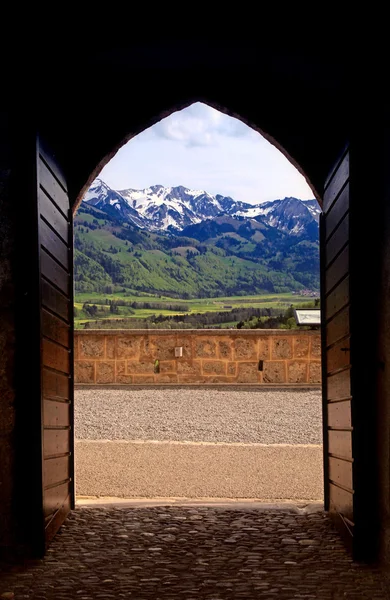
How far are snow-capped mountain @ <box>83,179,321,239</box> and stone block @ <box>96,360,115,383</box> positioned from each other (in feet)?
126

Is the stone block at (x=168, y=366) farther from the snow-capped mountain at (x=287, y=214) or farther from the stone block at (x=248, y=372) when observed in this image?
the snow-capped mountain at (x=287, y=214)

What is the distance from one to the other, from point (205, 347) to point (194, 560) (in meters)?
6.98

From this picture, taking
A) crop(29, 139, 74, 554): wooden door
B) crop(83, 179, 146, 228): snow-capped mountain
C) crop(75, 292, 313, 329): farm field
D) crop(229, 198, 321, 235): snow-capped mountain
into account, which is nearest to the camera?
crop(29, 139, 74, 554): wooden door

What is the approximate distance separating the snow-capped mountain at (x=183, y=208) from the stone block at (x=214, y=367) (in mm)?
38237

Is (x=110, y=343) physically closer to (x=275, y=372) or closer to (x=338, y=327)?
(x=275, y=372)

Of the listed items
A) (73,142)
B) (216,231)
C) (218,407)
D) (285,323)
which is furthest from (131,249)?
(73,142)

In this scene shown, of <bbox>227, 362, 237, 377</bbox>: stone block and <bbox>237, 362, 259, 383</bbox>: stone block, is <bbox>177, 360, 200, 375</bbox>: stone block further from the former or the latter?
<bbox>237, 362, 259, 383</bbox>: stone block

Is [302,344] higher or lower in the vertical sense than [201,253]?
lower

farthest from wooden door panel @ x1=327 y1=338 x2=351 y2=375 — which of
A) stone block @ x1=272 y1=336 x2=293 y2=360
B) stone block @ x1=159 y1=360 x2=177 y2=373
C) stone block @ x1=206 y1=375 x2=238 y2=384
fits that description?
stone block @ x1=159 y1=360 x2=177 y2=373

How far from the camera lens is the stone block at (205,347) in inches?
403

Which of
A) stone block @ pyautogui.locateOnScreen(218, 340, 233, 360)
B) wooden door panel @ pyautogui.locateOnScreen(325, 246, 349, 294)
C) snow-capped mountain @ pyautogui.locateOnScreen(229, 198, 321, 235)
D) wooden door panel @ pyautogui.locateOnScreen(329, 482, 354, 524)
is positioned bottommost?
wooden door panel @ pyautogui.locateOnScreen(329, 482, 354, 524)

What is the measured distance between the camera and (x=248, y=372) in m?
10.3

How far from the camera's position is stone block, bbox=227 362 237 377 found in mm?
10289

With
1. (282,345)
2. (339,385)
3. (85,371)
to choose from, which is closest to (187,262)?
(85,371)
